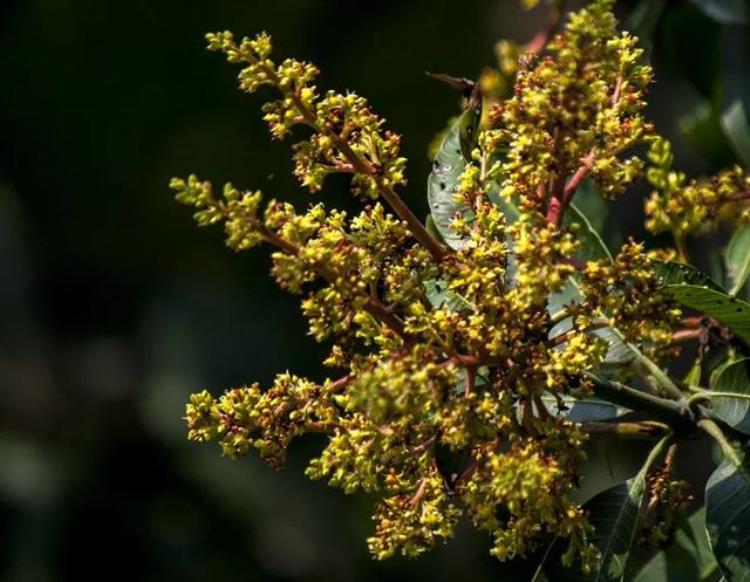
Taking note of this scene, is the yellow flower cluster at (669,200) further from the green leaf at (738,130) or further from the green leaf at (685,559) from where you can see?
the green leaf at (738,130)

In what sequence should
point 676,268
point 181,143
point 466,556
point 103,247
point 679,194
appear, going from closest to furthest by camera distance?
point 679,194
point 676,268
point 466,556
point 181,143
point 103,247

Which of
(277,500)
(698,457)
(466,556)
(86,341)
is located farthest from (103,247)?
(698,457)

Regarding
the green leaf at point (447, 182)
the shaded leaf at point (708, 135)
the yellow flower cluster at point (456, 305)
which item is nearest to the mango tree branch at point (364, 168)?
the yellow flower cluster at point (456, 305)

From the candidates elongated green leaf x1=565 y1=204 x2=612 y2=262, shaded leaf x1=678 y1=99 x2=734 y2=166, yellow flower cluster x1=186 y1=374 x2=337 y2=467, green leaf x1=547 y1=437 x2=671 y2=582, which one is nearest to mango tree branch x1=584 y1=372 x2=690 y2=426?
green leaf x1=547 y1=437 x2=671 y2=582

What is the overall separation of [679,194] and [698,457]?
2755mm

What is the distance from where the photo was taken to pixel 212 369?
192 inches

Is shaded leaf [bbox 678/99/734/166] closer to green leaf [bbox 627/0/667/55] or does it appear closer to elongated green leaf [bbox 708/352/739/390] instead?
green leaf [bbox 627/0/667/55]

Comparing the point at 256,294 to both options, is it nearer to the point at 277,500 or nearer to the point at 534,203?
the point at 277,500

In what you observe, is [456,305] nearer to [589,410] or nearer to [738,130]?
[589,410]

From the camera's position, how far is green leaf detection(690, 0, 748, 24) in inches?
64.0

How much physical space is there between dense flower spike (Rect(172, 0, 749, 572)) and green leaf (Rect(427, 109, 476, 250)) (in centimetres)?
12

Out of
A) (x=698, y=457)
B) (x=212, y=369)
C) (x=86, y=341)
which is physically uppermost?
(x=86, y=341)

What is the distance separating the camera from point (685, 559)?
142 centimetres

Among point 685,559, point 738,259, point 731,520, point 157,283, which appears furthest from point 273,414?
point 157,283
